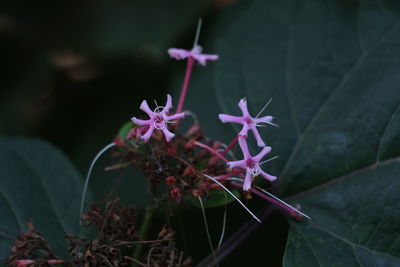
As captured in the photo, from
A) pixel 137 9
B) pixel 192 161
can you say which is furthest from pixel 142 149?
pixel 137 9

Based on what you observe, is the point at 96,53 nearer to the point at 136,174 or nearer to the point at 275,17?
the point at 136,174

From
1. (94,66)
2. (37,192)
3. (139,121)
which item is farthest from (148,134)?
(94,66)

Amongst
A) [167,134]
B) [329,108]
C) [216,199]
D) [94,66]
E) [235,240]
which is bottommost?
[235,240]

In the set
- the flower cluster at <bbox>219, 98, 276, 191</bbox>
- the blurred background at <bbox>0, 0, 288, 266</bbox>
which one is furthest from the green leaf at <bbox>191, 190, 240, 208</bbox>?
the blurred background at <bbox>0, 0, 288, 266</bbox>

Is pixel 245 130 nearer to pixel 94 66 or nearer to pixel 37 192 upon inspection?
pixel 37 192

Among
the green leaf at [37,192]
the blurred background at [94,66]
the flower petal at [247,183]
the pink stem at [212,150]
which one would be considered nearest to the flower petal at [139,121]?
the pink stem at [212,150]

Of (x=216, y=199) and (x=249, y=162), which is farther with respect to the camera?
(x=216, y=199)
